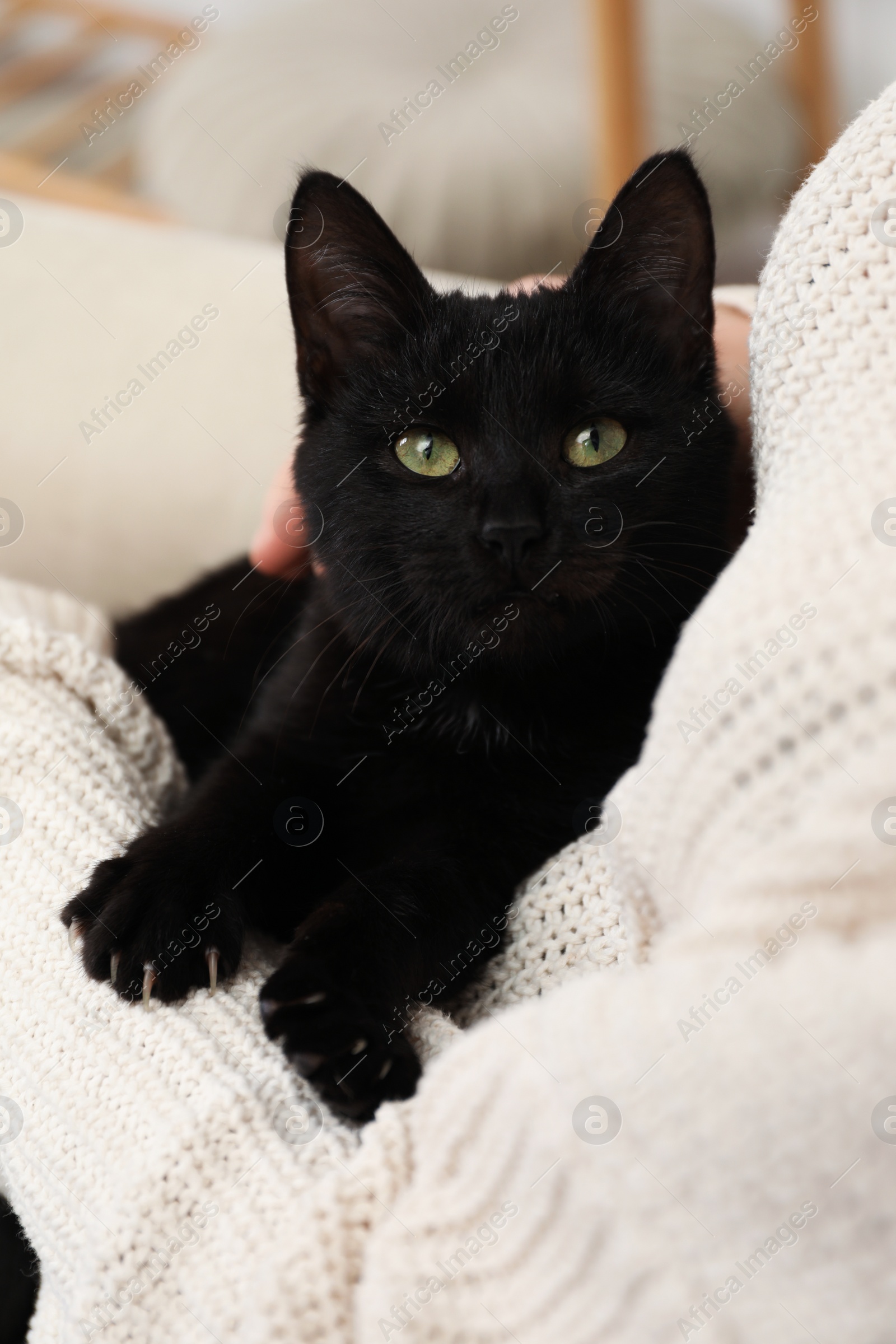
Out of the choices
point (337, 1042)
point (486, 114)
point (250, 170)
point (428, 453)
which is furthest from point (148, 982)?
point (486, 114)

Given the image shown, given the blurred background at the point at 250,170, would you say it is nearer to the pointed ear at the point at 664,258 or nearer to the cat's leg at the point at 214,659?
the pointed ear at the point at 664,258

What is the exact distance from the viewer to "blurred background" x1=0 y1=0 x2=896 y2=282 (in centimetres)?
278

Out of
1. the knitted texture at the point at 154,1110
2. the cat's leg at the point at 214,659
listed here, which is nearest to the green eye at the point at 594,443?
the knitted texture at the point at 154,1110

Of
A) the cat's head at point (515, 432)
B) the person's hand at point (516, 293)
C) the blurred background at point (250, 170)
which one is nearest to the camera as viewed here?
the cat's head at point (515, 432)

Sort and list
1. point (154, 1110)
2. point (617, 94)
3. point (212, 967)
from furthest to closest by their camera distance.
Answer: point (617, 94) → point (212, 967) → point (154, 1110)

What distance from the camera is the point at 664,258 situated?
1037mm

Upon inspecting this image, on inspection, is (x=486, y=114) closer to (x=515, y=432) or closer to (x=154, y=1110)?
(x=515, y=432)

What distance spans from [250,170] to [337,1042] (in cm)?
278

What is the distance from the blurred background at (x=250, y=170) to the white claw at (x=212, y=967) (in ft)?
2.45

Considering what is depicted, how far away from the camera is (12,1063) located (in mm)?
850

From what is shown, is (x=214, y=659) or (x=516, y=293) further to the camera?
(x=214, y=659)

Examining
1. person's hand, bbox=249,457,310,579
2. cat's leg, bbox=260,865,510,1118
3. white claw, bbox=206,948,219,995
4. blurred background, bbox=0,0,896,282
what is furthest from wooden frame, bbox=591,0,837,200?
white claw, bbox=206,948,219,995

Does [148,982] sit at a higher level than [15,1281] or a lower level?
higher

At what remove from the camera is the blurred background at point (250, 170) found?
1.81 metres
